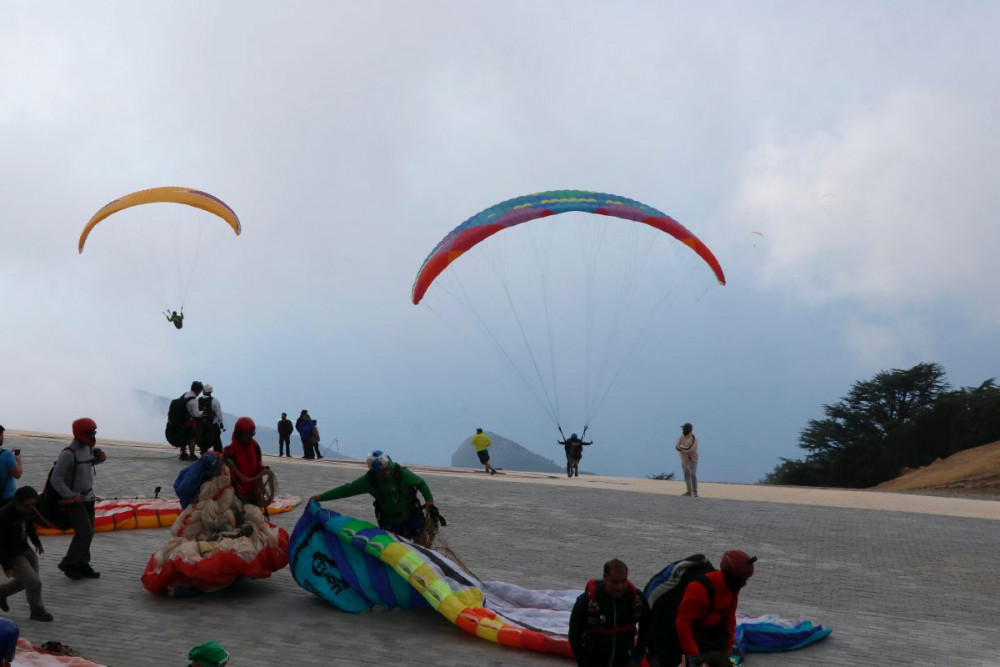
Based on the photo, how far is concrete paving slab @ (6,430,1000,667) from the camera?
7.55 meters

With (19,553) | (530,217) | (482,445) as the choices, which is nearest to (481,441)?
(482,445)

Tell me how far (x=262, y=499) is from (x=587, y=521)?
6580 mm

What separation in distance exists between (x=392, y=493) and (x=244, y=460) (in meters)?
1.63

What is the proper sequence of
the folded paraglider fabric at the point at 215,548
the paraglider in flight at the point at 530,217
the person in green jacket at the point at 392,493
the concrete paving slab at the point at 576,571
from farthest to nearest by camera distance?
the paraglider in flight at the point at 530,217 < the person in green jacket at the point at 392,493 < the folded paraglider fabric at the point at 215,548 < the concrete paving slab at the point at 576,571

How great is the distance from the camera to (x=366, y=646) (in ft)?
24.6

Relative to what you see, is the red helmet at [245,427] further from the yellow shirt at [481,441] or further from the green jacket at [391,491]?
the yellow shirt at [481,441]

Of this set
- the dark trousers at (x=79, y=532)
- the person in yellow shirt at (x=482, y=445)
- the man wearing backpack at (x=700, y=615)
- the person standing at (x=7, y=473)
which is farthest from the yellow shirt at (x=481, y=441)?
the man wearing backpack at (x=700, y=615)

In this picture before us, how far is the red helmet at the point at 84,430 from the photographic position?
8.88 metres

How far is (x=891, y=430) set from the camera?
42281 millimetres

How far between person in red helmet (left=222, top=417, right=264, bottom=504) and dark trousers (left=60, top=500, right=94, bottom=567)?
1.44m

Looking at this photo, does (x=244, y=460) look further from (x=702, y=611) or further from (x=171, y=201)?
(x=171, y=201)

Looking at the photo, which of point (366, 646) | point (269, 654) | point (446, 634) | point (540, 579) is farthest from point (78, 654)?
point (540, 579)

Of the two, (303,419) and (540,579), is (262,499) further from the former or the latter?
(303,419)

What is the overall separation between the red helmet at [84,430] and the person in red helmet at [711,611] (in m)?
6.03
